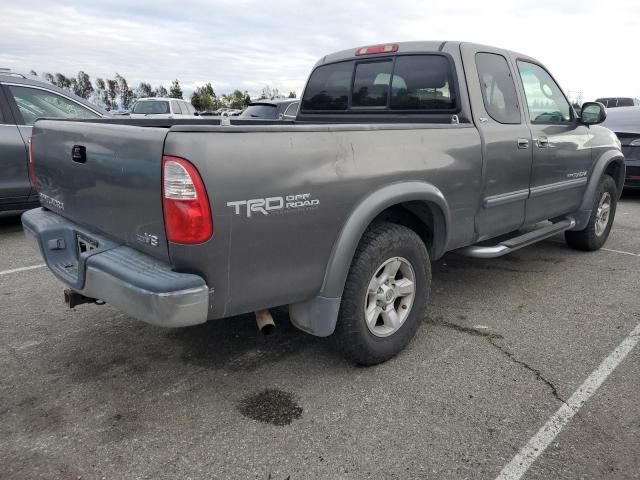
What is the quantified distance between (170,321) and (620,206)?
8.55 metres

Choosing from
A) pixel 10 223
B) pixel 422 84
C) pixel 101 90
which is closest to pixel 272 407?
pixel 422 84

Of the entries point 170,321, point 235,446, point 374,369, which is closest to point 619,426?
point 374,369

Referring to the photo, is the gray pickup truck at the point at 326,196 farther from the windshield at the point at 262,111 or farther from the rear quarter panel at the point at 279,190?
the windshield at the point at 262,111

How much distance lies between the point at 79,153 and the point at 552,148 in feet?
11.7

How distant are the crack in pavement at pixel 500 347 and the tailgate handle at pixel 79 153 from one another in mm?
2516

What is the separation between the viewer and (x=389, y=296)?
304 centimetres

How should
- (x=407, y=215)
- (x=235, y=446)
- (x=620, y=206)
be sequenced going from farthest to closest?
1. (x=620, y=206)
2. (x=407, y=215)
3. (x=235, y=446)

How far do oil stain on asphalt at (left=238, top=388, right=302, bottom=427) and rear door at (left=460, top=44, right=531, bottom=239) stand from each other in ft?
5.93

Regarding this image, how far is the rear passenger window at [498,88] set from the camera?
148 inches

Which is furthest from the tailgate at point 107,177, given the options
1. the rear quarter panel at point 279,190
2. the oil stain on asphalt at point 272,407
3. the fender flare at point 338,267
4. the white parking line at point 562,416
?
the white parking line at point 562,416

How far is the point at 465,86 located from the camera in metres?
3.59

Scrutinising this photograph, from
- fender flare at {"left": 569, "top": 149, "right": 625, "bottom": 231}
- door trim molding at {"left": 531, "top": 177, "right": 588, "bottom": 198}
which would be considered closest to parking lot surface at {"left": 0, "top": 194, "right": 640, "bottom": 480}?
door trim molding at {"left": 531, "top": 177, "right": 588, "bottom": 198}

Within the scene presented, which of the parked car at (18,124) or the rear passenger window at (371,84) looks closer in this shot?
the rear passenger window at (371,84)

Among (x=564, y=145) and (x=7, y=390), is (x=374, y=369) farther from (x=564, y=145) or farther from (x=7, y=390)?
(x=564, y=145)
